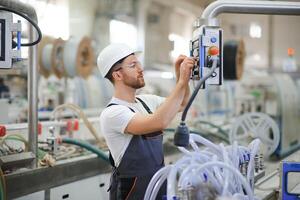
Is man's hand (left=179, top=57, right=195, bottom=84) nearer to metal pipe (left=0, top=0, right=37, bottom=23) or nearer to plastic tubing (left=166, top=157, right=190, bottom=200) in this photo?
plastic tubing (left=166, top=157, right=190, bottom=200)

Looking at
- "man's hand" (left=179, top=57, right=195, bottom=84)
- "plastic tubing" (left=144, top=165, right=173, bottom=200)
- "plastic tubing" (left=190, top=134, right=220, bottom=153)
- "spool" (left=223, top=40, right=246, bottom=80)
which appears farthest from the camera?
"spool" (left=223, top=40, right=246, bottom=80)

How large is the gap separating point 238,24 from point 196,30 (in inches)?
300

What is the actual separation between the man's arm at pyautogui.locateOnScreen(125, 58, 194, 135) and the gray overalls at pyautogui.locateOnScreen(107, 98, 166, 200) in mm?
96

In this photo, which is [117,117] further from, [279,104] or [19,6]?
[279,104]

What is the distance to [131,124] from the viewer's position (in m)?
1.69

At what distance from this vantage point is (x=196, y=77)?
1.53 m

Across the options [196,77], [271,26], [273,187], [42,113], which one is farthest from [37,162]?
[271,26]

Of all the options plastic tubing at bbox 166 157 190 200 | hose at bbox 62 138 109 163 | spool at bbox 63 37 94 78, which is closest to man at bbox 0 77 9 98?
spool at bbox 63 37 94 78

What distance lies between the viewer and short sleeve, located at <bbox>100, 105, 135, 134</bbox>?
1718mm

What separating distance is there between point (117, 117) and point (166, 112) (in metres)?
0.24

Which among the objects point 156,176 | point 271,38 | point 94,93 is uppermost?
point 271,38

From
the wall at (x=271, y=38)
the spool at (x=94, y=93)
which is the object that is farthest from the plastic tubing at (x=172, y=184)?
the wall at (x=271, y=38)

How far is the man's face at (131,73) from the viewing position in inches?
72.5

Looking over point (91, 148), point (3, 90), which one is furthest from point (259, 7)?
point (3, 90)
